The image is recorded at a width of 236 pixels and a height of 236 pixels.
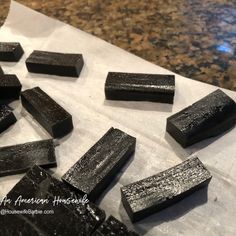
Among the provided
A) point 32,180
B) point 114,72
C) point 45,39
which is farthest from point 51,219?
point 45,39

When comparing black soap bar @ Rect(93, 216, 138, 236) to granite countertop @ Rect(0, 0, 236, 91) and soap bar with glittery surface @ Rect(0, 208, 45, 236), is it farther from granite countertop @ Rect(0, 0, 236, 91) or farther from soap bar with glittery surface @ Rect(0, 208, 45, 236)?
granite countertop @ Rect(0, 0, 236, 91)

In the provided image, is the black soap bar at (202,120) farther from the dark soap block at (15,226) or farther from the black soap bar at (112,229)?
the dark soap block at (15,226)

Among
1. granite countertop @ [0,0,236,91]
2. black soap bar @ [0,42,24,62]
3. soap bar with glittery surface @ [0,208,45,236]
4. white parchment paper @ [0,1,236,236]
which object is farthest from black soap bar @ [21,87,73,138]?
granite countertop @ [0,0,236,91]

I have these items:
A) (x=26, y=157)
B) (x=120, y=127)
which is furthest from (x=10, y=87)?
(x=120, y=127)

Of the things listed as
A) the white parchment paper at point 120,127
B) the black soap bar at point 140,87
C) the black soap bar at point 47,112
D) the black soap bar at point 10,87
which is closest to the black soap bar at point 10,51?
the white parchment paper at point 120,127

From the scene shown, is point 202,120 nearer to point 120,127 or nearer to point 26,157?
point 120,127
